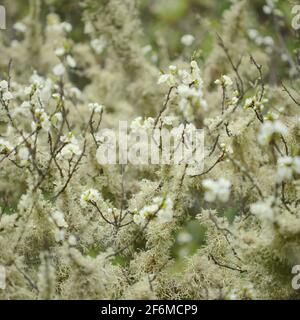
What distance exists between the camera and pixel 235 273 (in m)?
Result: 1.88

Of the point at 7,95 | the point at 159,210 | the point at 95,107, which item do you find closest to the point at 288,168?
the point at 159,210

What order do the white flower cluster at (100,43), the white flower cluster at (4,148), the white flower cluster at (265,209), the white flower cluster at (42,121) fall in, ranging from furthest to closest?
the white flower cluster at (100,43) < the white flower cluster at (4,148) < the white flower cluster at (42,121) < the white flower cluster at (265,209)

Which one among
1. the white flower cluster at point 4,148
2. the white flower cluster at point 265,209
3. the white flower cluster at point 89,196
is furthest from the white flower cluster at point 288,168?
the white flower cluster at point 4,148

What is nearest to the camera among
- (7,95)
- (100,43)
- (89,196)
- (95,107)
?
(89,196)

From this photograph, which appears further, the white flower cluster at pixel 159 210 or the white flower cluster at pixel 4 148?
the white flower cluster at pixel 4 148

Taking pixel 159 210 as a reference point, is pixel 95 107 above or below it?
above

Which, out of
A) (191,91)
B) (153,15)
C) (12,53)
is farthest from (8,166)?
(153,15)

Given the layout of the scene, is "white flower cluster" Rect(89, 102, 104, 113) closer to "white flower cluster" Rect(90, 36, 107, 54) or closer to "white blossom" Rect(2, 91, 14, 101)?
"white blossom" Rect(2, 91, 14, 101)

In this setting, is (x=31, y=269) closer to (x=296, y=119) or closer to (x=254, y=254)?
(x=254, y=254)

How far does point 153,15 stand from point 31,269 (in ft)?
18.0

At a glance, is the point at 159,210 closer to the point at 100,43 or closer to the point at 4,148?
the point at 4,148

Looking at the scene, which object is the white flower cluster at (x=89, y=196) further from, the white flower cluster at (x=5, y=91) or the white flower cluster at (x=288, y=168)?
the white flower cluster at (x=288, y=168)

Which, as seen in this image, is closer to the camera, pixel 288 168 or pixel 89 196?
pixel 288 168

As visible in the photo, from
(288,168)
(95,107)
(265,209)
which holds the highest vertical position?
(95,107)
